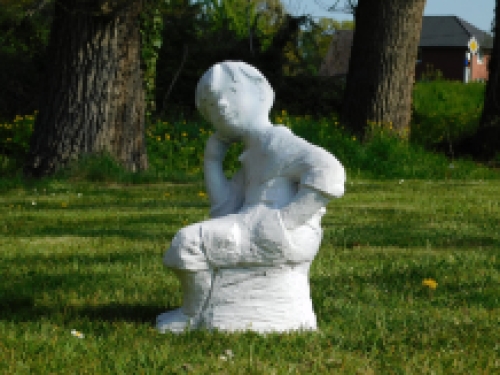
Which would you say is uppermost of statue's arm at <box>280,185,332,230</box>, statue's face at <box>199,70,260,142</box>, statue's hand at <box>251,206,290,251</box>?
statue's face at <box>199,70,260,142</box>

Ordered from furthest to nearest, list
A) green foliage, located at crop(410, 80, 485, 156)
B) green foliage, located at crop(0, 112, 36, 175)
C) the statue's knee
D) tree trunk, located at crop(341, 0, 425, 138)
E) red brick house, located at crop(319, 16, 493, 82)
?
red brick house, located at crop(319, 16, 493, 82) < green foliage, located at crop(410, 80, 485, 156) < tree trunk, located at crop(341, 0, 425, 138) < green foliage, located at crop(0, 112, 36, 175) < the statue's knee

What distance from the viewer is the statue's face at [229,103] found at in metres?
3.40

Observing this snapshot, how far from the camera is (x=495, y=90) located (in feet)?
45.1

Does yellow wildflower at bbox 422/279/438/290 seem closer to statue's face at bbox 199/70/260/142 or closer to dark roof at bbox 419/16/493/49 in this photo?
statue's face at bbox 199/70/260/142

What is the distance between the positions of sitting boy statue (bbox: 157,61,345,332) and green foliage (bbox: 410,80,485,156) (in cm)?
991

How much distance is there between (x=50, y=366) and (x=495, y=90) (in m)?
12.1

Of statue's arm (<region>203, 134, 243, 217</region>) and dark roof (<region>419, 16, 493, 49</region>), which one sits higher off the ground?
dark roof (<region>419, 16, 493, 49</region>)

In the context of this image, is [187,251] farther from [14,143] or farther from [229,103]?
[14,143]

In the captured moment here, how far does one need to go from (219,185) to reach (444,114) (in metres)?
14.9

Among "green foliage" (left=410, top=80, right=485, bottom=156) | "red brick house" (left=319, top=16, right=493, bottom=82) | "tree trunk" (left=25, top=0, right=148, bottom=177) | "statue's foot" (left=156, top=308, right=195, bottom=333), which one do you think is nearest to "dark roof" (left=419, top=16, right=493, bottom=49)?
"red brick house" (left=319, top=16, right=493, bottom=82)

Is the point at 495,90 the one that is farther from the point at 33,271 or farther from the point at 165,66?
the point at 33,271

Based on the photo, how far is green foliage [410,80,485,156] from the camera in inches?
582

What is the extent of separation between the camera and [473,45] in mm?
59688

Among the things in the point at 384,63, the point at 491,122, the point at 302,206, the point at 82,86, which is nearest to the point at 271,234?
the point at 302,206
